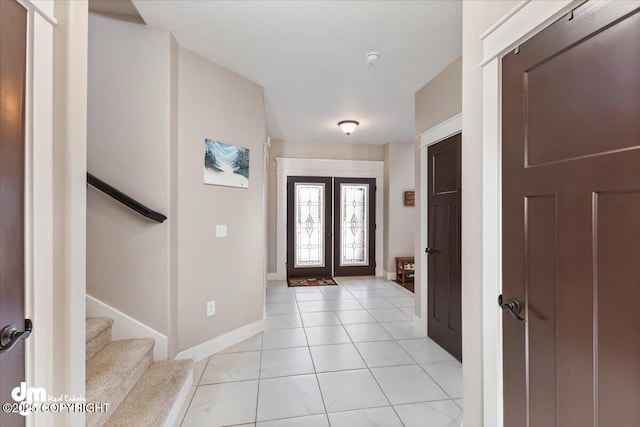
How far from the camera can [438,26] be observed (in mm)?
2035

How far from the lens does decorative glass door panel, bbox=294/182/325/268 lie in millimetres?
5469

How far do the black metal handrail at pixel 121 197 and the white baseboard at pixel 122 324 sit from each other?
76cm

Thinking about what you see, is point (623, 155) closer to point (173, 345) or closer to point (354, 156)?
point (173, 345)

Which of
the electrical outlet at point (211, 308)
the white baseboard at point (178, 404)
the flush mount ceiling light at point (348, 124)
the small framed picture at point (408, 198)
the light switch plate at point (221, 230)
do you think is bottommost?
the white baseboard at point (178, 404)

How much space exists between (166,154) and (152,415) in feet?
5.66

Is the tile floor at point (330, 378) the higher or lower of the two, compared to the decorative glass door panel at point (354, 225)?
lower

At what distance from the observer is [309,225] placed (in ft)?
18.1

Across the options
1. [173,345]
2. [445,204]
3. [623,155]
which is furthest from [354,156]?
[623,155]

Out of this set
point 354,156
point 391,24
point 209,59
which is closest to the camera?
point 391,24

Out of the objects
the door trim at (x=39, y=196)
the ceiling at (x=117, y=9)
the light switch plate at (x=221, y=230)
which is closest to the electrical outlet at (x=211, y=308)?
the light switch plate at (x=221, y=230)

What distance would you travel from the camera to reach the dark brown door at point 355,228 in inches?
220

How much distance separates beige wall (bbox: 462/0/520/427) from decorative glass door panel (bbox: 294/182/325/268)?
4154mm

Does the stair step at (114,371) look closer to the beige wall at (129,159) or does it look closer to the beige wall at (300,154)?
the beige wall at (129,159)

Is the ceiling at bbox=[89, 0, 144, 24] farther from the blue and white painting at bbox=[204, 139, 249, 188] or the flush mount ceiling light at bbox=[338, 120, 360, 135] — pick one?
the flush mount ceiling light at bbox=[338, 120, 360, 135]
